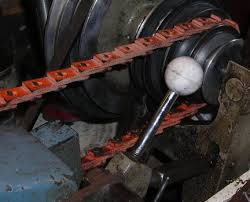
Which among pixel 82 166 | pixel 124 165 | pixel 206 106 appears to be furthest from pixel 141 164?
pixel 206 106

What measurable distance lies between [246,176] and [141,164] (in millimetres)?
356

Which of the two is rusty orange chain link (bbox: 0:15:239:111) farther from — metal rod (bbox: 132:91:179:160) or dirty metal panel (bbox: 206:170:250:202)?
dirty metal panel (bbox: 206:170:250:202)

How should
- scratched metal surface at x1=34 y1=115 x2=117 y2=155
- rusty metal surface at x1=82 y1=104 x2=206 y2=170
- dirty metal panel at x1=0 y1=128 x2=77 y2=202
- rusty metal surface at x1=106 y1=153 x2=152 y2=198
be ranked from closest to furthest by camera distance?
dirty metal panel at x1=0 y1=128 x2=77 y2=202
rusty metal surface at x1=106 y1=153 x2=152 y2=198
rusty metal surface at x1=82 y1=104 x2=206 y2=170
scratched metal surface at x1=34 y1=115 x2=117 y2=155

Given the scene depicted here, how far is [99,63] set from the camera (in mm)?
1323

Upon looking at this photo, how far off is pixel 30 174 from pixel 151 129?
1.33ft

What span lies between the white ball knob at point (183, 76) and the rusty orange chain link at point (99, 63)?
19cm

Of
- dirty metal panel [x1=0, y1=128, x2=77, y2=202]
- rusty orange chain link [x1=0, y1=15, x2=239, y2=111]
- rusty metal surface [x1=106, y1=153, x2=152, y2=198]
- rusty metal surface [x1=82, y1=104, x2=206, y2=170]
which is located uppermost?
rusty orange chain link [x1=0, y1=15, x2=239, y2=111]

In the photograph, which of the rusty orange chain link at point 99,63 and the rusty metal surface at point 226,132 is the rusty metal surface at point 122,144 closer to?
the rusty metal surface at point 226,132

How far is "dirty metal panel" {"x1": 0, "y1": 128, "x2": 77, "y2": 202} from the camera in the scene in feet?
3.26

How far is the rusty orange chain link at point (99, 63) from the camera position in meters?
1.18

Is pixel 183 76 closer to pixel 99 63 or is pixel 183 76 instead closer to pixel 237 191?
pixel 99 63

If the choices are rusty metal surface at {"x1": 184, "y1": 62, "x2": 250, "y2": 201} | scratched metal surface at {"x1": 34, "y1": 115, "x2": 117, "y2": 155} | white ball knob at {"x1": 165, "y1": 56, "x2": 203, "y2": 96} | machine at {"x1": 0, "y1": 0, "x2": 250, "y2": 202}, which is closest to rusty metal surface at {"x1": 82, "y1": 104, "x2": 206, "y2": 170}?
machine at {"x1": 0, "y1": 0, "x2": 250, "y2": 202}

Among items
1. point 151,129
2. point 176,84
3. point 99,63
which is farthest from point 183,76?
point 99,63

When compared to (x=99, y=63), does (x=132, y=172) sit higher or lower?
lower
